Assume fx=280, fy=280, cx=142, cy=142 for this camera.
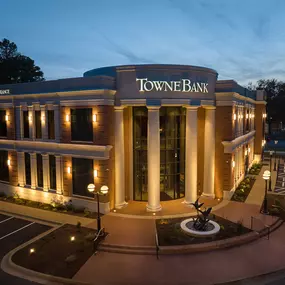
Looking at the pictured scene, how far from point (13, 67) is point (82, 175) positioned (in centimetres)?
3954

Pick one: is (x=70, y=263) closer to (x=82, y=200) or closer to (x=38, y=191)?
(x=82, y=200)

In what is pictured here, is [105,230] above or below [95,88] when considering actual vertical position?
below

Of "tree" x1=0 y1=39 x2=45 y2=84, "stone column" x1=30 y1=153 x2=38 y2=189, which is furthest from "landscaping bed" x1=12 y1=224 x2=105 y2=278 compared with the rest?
"tree" x1=0 y1=39 x2=45 y2=84

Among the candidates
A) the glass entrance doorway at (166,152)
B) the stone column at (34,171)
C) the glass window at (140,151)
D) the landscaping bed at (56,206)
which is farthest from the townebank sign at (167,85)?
the stone column at (34,171)

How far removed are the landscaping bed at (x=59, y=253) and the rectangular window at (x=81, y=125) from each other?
6.89 meters

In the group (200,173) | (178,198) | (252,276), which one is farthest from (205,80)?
(252,276)

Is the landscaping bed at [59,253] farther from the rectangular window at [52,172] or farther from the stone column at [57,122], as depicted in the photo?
the stone column at [57,122]

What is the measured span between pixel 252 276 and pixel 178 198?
460 inches

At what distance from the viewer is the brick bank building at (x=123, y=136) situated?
20969mm

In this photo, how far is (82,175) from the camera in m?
22.3

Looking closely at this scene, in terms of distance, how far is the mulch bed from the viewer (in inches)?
643

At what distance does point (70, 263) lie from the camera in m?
14.4

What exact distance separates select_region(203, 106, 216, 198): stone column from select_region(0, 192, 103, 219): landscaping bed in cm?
1021

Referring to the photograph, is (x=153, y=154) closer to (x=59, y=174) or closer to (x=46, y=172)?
(x=59, y=174)
